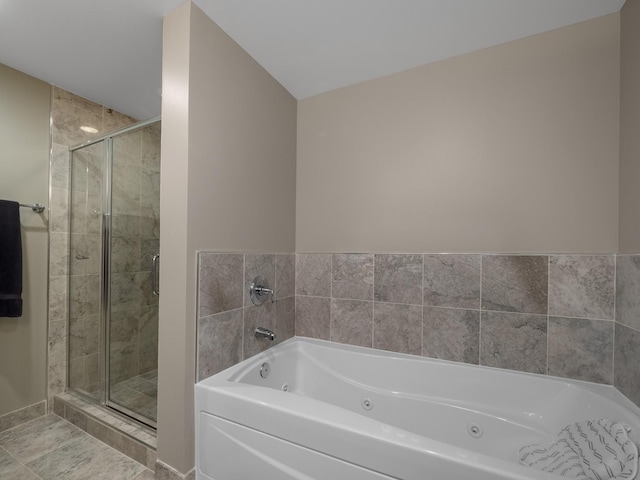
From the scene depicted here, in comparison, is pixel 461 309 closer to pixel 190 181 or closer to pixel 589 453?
pixel 589 453

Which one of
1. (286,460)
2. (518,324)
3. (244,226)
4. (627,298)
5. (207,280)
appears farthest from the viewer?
(244,226)

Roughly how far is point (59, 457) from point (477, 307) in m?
2.46

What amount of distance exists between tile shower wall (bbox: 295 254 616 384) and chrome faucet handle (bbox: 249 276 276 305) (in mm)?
438

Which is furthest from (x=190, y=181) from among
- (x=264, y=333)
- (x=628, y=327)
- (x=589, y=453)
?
(x=628, y=327)

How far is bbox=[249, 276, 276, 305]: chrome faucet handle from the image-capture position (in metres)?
1.66

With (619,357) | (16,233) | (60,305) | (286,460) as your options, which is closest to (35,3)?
(16,233)

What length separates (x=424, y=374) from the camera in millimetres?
1651

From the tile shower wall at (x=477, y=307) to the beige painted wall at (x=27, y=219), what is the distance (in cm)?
184

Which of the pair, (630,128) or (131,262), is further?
(131,262)

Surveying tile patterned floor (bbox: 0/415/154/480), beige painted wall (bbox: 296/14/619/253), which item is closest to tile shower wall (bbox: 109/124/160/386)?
tile patterned floor (bbox: 0/415/154/480)

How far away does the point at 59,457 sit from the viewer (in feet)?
5.11

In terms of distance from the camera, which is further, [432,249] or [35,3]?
[432,249]

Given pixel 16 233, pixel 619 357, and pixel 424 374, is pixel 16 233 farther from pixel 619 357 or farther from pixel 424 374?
pixel 619 357

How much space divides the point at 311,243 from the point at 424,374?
111 cm
